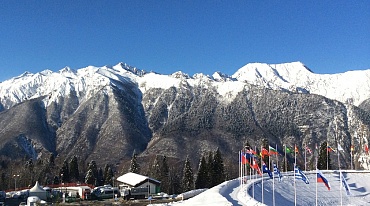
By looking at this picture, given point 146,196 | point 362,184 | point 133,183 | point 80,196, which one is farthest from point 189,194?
point 362,184

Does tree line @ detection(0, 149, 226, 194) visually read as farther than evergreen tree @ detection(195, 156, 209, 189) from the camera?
Yes

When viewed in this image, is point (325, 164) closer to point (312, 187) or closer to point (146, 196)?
point (312, 187)

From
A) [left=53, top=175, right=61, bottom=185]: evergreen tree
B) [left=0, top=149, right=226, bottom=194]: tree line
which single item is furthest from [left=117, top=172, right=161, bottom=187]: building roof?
[left=53, top=175, right=61, bottom=185]: evergreen tree

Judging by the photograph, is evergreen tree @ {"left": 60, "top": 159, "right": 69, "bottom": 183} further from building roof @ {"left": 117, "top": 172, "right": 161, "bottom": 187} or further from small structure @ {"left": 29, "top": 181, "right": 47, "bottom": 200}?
small structure @ {"left": 29, "top": 181, "right": 47, "bottom": 200}

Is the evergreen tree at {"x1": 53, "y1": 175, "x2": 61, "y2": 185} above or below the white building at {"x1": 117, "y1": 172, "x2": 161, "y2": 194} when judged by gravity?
below

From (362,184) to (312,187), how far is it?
14.7 metres

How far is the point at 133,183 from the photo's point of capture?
63.0 m

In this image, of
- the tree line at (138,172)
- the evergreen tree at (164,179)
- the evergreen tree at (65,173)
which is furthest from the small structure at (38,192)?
the evergreen tree at (65,173)

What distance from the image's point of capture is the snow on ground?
131 ft

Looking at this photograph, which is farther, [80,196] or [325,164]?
[325,164]

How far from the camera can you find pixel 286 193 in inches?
2264

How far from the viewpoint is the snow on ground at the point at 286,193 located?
39.9 metres

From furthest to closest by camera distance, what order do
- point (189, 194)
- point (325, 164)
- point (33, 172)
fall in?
point (33, 172) < point (325, 164) < point (189, 194)

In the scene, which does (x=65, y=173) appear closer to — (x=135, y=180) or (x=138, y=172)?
(x=138, y=172)
